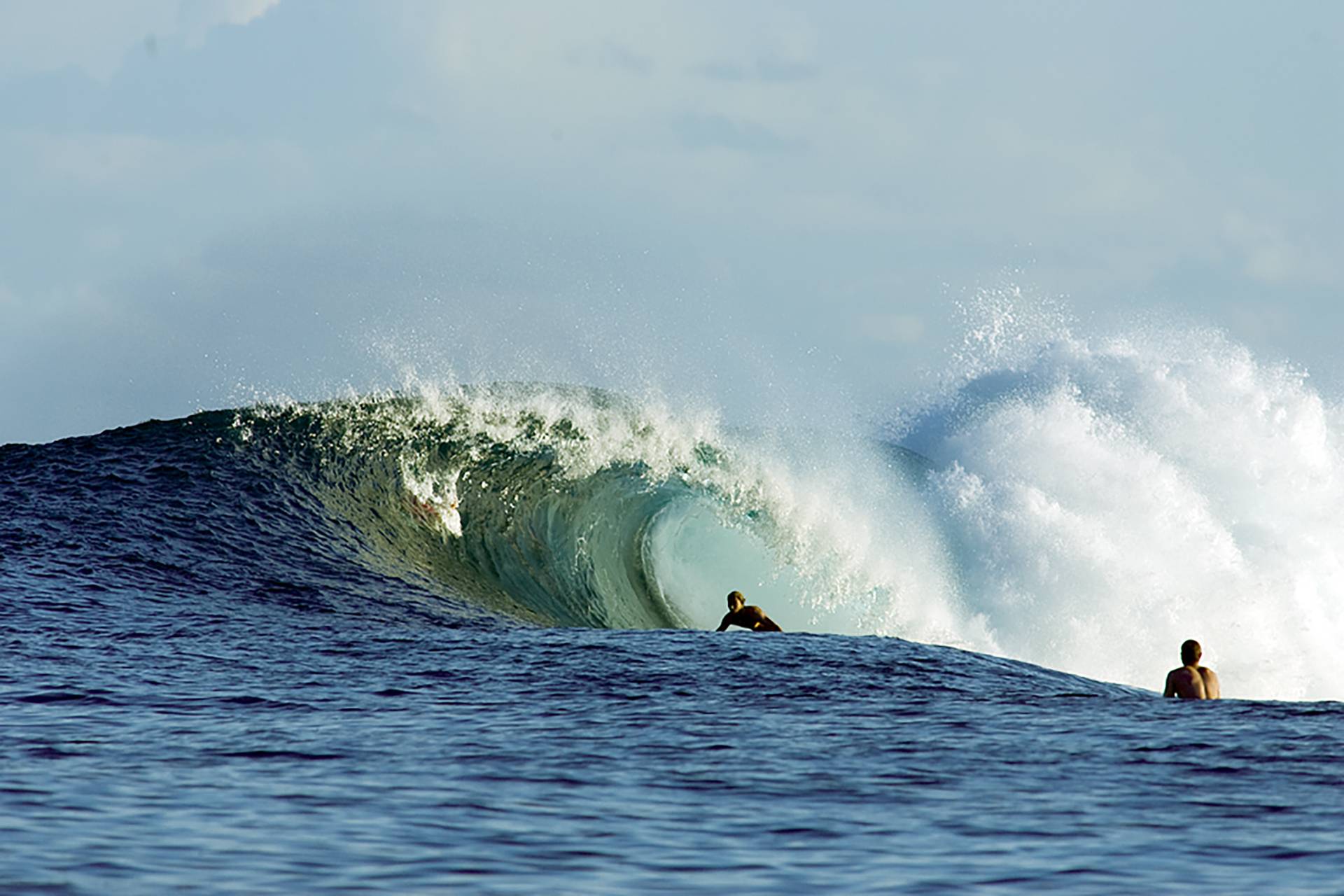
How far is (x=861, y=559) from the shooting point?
1958cm

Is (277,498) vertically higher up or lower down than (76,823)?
higher up

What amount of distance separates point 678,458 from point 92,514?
306 inches

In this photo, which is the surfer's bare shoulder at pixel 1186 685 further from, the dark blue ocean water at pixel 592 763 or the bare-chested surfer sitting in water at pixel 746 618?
the bare-chested surfer sitting in water at pixel 746 618

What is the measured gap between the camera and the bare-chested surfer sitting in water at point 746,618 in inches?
550

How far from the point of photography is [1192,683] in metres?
10.4

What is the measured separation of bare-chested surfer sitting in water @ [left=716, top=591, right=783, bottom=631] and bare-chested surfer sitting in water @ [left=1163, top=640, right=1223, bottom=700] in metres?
4.18

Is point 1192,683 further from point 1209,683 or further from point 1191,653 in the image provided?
point 1191,653

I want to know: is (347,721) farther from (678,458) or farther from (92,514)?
(678,458)

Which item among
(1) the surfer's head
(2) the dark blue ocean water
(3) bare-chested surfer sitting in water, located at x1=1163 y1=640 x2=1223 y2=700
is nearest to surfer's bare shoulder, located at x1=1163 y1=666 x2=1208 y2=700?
(3) bare-chested surfer sitting in water, located at x1=1163 y1=640 x2=1223 y2=700

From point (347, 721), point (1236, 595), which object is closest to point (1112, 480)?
point (1236, 595)

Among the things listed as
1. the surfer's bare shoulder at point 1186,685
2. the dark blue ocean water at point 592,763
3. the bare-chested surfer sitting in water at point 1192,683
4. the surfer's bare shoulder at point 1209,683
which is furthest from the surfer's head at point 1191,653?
the dark blue ocean water at point 592,763

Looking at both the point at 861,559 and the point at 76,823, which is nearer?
the point at 76,823

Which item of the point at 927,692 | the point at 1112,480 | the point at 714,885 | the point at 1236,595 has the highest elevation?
the point at 1112,480

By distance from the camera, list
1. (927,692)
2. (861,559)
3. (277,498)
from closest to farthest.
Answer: (927,692) < (277,498) < (861,559)
